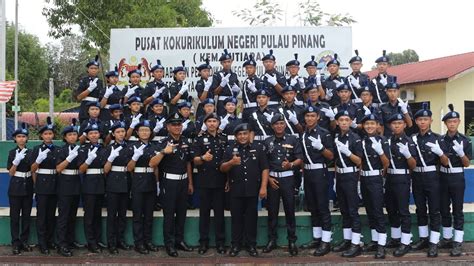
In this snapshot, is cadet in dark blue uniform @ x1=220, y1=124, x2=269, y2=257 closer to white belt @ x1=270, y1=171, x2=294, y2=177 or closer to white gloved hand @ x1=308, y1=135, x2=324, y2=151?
white belt @ x1=270, y1=171, x2=294, y2=177

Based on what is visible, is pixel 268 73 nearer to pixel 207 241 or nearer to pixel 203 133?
pixel 203 133

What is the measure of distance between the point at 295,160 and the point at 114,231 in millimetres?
2779

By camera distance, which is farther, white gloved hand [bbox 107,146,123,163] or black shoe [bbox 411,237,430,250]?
black shoe [bbox 411,237,430,250]

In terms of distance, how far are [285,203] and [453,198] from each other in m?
2.32

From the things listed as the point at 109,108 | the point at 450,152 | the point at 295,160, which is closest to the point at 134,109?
the point at 109,108

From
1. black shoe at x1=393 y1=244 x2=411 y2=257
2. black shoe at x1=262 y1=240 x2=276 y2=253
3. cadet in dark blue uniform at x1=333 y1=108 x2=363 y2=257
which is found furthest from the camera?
black shoe at x1=262 y1=240 x2=276 y2=253

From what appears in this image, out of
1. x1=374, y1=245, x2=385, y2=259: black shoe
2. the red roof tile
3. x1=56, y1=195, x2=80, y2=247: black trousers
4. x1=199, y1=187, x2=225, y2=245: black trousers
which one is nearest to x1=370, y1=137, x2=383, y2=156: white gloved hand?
x1=374, y1=245, x2=385, y2=259: black shoe

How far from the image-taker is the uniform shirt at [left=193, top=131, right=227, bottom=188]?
700 cm

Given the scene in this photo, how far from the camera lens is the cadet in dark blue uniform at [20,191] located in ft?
23.4

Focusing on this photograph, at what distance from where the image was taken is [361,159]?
6.80 m

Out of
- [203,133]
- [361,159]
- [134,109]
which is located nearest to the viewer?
[361,159]

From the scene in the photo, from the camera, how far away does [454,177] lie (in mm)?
6871

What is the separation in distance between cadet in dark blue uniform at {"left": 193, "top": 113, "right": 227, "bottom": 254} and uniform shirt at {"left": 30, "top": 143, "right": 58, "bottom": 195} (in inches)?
80.6

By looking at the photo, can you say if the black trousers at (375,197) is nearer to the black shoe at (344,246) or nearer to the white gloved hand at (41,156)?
the black shoe at (344,246)
